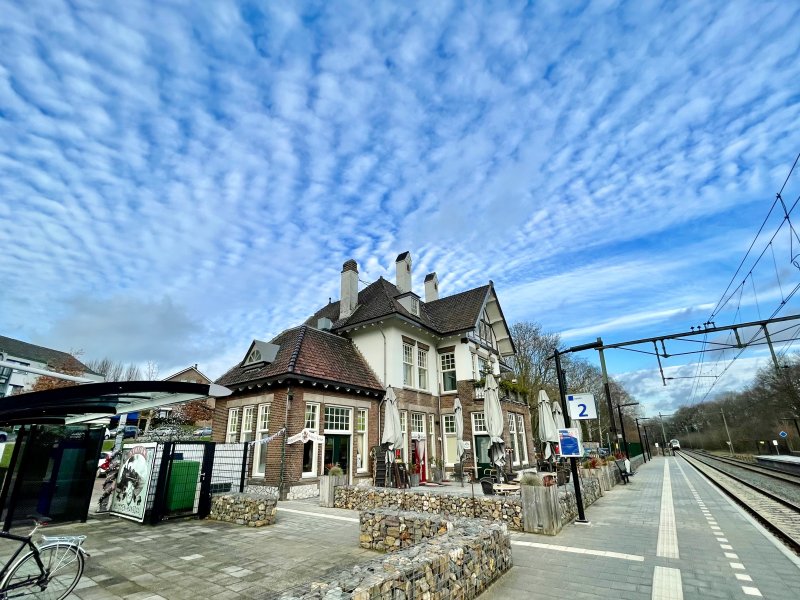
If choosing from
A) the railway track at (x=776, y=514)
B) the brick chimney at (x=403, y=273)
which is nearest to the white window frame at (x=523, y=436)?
the railway track at (x=776, y=514)

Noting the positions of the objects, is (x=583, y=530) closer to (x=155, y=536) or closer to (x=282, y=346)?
(x=155, y=536)

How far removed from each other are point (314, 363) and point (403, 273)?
975cm

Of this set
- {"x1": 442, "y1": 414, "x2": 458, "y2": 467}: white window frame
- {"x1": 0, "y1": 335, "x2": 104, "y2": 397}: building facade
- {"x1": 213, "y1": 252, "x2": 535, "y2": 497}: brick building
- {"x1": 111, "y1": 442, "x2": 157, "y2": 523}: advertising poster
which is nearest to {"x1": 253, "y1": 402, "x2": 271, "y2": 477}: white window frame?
{"x1": 213, "y1": 252, "x2": 535, "y2": 497}: brick building

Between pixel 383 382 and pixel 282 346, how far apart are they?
5.01 meters

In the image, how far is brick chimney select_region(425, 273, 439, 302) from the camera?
2698cm

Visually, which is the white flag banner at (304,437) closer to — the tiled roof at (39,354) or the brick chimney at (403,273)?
the brick chimney at (403,273)

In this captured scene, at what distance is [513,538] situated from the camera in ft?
25.6

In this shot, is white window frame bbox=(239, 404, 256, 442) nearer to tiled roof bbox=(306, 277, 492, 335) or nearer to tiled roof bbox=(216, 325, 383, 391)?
tiled roof bbox=(216, 325, 383, 391)

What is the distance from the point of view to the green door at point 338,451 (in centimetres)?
1502

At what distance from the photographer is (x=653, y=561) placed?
20.5 feet

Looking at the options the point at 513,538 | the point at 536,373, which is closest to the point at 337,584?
the point at 513,538

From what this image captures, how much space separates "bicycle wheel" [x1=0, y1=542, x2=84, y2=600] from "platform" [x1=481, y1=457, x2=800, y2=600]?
535 centimetres

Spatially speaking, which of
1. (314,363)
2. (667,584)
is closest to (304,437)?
(314,363)

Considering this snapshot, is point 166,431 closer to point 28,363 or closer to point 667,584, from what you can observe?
point 28,363
